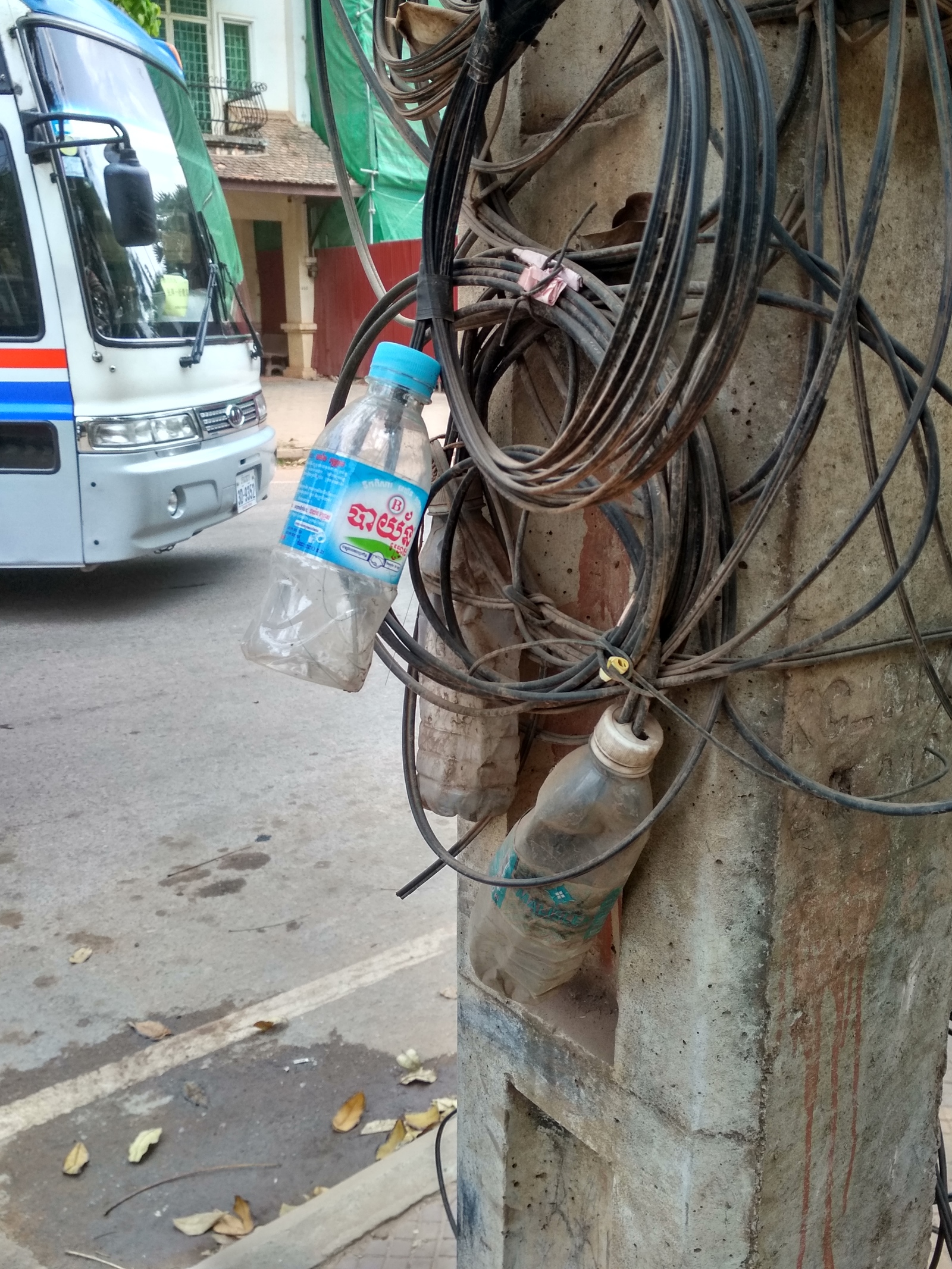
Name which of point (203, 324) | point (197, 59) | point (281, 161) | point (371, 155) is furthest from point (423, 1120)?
point (197, 59)

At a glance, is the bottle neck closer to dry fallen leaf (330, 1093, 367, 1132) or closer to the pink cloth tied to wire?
the pink cloth tied to wire

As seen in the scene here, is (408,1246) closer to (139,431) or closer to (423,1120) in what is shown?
(423,1120)

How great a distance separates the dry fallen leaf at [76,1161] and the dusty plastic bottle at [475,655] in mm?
1565

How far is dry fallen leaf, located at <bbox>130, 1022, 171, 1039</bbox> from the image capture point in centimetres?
292

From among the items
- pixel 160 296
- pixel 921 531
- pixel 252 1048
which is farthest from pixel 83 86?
pixel 921 531

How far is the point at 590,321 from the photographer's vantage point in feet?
3.87

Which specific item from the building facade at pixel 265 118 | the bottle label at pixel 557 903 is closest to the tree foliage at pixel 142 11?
the building facade at pixel 265 118

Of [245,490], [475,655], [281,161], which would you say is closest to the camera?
[475,655]

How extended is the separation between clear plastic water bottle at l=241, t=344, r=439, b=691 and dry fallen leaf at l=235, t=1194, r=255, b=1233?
1525 mm

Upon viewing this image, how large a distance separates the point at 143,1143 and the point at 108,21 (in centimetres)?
577

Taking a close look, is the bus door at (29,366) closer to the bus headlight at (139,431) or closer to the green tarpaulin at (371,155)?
the bus headlight at (139,431)

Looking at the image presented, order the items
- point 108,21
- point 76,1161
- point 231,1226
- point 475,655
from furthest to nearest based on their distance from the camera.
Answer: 1. point 108,21
2. point 76,1161
3. point 231,1226
4. point 475,655

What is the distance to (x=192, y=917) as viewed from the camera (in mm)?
3426

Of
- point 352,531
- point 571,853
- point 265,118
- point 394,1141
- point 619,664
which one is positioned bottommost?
point 394,1141
